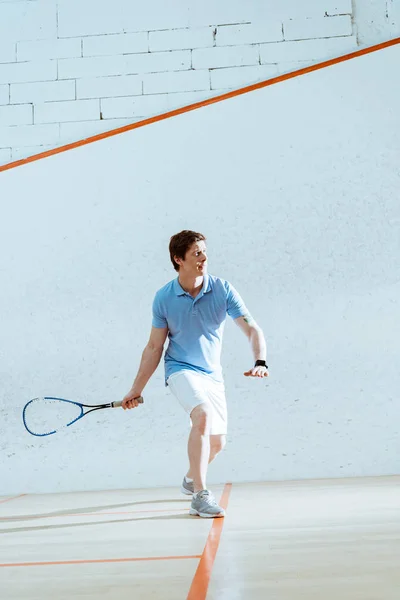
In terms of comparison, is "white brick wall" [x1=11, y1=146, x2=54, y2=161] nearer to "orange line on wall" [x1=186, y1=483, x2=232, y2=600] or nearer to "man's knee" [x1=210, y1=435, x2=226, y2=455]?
"man's knee" [x1=210, y1=435, x2=226, y2=455]

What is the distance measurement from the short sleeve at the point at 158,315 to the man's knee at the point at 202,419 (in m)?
0.33

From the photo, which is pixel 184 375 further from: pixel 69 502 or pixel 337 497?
pixel 69 502

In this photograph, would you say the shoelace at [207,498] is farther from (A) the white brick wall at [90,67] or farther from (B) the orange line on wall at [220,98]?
(A) the white brick wall at [90,67]

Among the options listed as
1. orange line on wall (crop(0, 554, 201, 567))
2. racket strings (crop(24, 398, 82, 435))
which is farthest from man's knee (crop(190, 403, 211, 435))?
racket strings (crop(24, 398, 82, 435))

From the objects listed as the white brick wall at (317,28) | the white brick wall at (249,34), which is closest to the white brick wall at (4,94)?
the white brick wall at (249,34)

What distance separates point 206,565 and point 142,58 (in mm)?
2998

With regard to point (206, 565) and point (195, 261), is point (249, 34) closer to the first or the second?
point (195, 261)

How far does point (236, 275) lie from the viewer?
3.93 m

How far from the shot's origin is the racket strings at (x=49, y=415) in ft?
12.8

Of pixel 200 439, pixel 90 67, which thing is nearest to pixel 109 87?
pixel 90 67

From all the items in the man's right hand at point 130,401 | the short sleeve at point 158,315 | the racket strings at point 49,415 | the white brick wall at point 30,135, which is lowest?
the racket strings at point 49,415

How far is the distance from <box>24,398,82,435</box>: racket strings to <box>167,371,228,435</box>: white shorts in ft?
4.02

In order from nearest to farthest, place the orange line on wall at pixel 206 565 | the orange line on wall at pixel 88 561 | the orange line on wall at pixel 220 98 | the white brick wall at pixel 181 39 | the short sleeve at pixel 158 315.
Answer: the orange line on wall at pixel 206 565 → the orange line on wall at pixel 88 561 → the short sleeve at pixel 158 315 → the orange line on wall at pixel 220 98 → the white brick wall at pixel 181 39

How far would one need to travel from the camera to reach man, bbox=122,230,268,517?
275 cm
